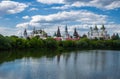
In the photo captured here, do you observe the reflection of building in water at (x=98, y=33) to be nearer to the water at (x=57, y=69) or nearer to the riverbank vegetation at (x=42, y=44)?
the riverbank vegetation at (x=42, y=44)

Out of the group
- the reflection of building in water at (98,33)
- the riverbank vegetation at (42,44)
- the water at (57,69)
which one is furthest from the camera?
the reflection of building in water at (98,33)

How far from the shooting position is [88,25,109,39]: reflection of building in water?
375ft

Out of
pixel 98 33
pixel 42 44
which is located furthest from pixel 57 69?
pixel 98 33

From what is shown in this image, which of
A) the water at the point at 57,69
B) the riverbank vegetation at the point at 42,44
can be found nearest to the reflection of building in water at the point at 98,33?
the riverbank vegetation at the point at 42,44

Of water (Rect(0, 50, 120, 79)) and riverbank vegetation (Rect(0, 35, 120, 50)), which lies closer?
water (Rect(0, 50, 120, 79))

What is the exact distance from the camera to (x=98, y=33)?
119 metres

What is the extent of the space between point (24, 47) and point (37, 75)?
48779 mm

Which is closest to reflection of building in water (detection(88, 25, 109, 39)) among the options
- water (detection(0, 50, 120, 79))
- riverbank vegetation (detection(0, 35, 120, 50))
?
riverbank vegetation (detection(0, 35, 120, 50))

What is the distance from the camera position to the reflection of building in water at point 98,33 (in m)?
114

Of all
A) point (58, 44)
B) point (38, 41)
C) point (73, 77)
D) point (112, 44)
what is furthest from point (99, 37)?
point (73, 77)

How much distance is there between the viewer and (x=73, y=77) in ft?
74.7

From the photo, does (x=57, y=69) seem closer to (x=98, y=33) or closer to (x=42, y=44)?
(x=42, y=44)

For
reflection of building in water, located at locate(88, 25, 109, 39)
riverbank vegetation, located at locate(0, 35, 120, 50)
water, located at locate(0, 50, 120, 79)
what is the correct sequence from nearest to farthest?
water, located at locate(0, 50, 120, 79) < riverbank vegetation, located at locate(0, 35, 120, 50) < reflection of building in water, located at locate(88, 25, 109, 39)

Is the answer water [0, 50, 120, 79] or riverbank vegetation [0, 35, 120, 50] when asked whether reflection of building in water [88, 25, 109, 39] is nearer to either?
riverbank vegetation [0, 35, 120, 50]
